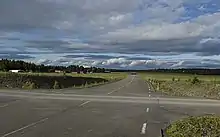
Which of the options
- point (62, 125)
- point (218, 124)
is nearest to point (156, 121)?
point (218, 124)

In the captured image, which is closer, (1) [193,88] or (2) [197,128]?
(2) [197,128]

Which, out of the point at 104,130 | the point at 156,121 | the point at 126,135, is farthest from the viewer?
the point at 156,121

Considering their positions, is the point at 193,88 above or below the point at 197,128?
above

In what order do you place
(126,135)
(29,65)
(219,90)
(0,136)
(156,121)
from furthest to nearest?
(29,65) < (219,90) < (156,121) < (126,135) < (0,136)

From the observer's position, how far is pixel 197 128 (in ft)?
44.6

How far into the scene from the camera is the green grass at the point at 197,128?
12.6 meters

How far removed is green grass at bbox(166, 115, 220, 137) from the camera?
12.6 meters

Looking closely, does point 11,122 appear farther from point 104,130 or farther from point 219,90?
point 219,90

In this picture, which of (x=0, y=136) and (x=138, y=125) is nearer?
(x=0, y=136)

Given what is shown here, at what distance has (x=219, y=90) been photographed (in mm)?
42312

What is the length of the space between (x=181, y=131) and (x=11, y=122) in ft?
21.1

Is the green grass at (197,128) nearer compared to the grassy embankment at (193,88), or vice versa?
the green grass at (197,128)

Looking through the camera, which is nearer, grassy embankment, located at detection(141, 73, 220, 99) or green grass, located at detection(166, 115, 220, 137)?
green grass, located at detection(166, 115, 220, 137)

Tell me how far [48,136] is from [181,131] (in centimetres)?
442
